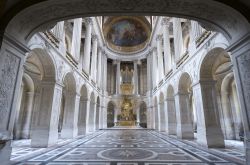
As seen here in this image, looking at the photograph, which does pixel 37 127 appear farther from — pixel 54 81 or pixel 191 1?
pixel 191 1

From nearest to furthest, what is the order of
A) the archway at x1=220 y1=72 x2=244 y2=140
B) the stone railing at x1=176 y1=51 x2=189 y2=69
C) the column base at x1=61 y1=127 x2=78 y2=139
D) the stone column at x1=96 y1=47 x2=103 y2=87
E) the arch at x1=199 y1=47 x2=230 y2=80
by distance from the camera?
the arch at x1=199 y1=47 x2=230 y2=80 < the stone railing at x1=176 y1=51 x2=189 y2=69 < the column base at x1=61 y1=127 x2=78 y2=139 < the archway at x1=220 y1=72 x2=244 y2=140 < the stone column at x1=96 y1=47 x2=103 y2=87

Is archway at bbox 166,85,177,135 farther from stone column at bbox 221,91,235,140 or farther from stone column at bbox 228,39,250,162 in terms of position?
stone column at bbox 228,39,250,162

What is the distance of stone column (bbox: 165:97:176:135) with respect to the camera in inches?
572

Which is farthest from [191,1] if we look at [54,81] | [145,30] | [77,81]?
[145,30]

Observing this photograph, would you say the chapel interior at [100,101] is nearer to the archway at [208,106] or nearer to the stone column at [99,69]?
the archway at [208,106]

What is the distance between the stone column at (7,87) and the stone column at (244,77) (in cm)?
626

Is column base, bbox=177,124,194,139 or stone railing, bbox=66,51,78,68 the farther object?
column base, bbox=177,124,194,139

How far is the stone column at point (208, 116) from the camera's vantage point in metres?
8.01

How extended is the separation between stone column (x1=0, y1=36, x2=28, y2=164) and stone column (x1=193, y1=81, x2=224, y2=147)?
827 centimetres

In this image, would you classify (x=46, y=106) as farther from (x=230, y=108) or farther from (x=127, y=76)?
(x=127, y=76)

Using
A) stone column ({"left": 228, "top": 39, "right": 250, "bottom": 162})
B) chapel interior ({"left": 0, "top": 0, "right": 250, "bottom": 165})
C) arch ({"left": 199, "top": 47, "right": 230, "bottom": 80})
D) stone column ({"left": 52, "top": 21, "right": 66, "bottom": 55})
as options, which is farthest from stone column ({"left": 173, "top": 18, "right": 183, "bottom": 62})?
stone column ({"left": 52, "top": 21, "right": 66, "bottom": 55})

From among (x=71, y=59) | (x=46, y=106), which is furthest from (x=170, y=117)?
(x=46, y=106)

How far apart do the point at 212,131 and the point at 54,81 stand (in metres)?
8.89

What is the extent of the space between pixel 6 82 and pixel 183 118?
1089cm
